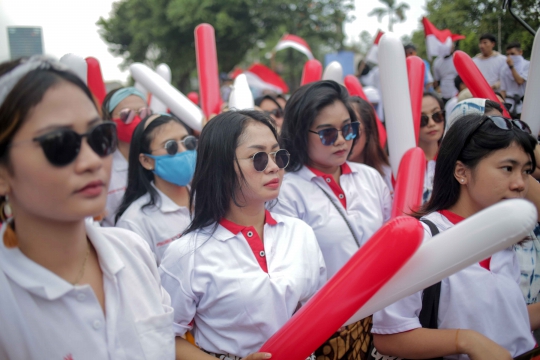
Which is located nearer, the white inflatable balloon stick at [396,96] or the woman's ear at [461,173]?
the woman's ear at [461,173]

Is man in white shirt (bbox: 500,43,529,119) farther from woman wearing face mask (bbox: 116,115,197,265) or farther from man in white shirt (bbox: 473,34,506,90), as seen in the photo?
woman wearing face mask (bbox: 116,115,197,265)

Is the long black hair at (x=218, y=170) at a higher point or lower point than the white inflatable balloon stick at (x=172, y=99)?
lower

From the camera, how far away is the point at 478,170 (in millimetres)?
1863

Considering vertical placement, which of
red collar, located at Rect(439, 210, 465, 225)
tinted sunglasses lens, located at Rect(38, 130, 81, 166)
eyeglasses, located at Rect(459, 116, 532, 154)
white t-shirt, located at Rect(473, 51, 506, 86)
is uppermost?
white t-shirt, located at Rect(473, 51, 506, 86)

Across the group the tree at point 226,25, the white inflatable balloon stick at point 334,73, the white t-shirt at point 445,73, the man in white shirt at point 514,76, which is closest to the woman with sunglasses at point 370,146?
the white inflatable balloon stick at point 334,73

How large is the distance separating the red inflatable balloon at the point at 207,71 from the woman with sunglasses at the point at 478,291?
2550 millimetres

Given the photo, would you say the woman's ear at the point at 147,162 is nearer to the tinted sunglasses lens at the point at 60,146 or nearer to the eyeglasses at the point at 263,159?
A: the eyeglasses at the point at 263,159

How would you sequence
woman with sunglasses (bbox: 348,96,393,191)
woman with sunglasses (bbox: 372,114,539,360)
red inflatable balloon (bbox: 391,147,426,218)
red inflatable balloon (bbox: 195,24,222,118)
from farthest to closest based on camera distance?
red inflatable balloon (bbox: 195,24,222,118) → woman with sunglasses (bbox: 348,96,393,191) → red inflatable balloon (bbox: 391,147,426,218) → woman with sunglasses (bbox: 372,114,539,360)

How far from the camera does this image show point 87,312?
1376 mm

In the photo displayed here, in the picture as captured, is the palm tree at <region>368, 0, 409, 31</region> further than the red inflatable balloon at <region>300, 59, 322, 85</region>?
Yes

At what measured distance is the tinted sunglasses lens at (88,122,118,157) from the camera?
4.17 ft

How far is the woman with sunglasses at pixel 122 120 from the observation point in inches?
148

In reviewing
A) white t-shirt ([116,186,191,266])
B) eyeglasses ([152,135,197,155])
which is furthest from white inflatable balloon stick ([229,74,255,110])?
white t-shirt ([116,186,191,266])

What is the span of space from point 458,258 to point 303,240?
905mm
